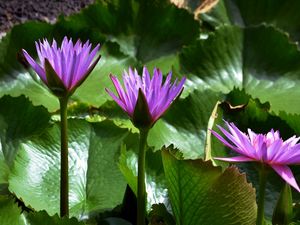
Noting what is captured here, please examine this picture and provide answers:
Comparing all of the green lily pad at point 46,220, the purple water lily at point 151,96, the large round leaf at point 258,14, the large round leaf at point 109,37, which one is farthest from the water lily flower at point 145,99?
the large round leaf at point 258,14

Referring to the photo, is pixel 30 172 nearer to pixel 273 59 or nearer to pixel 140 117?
pixel 140 117

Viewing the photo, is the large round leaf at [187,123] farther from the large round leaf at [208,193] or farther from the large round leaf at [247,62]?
the large round leaf at [208,193]

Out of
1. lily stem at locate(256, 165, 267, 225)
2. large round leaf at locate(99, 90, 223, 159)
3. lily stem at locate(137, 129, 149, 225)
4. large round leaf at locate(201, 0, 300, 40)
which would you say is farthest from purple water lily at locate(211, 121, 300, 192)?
large round leaf at locate(201, 0, 300, 40)

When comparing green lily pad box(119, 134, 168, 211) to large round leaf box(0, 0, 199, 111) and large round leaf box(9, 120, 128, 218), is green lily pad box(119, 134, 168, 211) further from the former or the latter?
large round leaf box(0, 0, 199, 111)

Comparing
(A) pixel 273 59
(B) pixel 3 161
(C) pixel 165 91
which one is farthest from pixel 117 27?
(C) pixel 165 91

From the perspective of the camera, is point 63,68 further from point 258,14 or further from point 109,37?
point 258,14

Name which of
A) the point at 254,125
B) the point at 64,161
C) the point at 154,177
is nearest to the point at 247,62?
the point at 254,125
